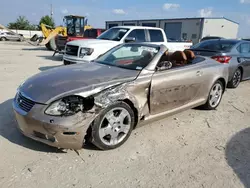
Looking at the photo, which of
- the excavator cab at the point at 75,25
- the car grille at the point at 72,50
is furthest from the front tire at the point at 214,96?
the excavator cab at the point at 75,25

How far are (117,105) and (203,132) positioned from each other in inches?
71.5

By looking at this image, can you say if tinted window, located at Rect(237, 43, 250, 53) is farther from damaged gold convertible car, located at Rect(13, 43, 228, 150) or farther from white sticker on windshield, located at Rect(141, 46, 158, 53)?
white sticker on windshield, located at Rect(141, 46, 158, 53)

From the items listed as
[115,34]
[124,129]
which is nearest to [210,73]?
[124,129]

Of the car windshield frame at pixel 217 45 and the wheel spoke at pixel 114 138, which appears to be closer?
the wheel spoke at pixel 114 138

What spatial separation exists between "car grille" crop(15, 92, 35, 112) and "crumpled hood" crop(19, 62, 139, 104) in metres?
0.06

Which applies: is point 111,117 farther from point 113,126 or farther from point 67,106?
point 67,106

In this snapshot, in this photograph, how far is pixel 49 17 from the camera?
201ft

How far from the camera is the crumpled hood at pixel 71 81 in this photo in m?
2.87

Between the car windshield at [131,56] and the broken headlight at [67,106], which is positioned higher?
the car windshield at [131,56]

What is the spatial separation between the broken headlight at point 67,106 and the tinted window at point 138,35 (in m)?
6.87

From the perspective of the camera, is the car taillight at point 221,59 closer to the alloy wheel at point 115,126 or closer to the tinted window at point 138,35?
the tinted window at point 138,35

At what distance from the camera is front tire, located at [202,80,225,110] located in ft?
15.9

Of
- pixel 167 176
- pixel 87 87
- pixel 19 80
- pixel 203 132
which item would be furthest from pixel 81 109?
pixel 19 80

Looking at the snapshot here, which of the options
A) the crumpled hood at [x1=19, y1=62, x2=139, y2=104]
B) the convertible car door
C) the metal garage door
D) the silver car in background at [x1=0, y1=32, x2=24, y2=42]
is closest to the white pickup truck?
the convertible car door
